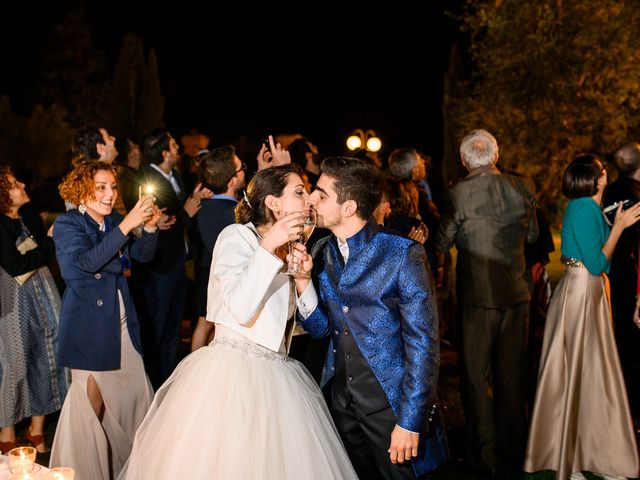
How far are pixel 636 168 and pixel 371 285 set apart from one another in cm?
400

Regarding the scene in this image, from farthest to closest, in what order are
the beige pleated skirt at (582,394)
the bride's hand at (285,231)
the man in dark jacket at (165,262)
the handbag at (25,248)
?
the man in dark jacket at (165,262) → the handbag at (25,248) → the beige pleated skirt at (582,394) → the bride's hand at (285,231)

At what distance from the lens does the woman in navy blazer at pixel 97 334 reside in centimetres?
455

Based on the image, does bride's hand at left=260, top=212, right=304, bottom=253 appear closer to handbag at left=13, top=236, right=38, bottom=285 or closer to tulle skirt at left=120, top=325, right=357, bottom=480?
tulle skirt at left=120, top=325, right=357, bottom=480

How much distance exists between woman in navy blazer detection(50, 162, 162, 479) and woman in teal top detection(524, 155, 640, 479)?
270cm

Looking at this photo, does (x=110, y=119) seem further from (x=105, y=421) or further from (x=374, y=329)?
(x=374, y=329)

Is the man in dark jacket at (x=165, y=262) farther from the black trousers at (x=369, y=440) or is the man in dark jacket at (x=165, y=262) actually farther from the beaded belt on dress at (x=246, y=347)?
the black trousers at (x=369, y=440)

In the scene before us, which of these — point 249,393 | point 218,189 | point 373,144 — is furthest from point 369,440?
point 373,144

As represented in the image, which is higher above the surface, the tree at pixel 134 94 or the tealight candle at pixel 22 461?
the tree at pixel 134 94

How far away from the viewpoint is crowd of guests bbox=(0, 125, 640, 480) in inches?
137

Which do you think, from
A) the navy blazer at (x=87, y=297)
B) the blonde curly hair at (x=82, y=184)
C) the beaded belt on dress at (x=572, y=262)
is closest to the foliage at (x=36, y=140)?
the blonde curly hair at (x=82, y=184)

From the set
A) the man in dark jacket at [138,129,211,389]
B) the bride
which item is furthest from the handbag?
the bride

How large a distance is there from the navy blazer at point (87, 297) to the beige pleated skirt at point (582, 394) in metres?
2.78

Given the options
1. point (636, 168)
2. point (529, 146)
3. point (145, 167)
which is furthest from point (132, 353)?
point (529, 146)

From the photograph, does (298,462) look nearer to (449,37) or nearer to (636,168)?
(636,168)
